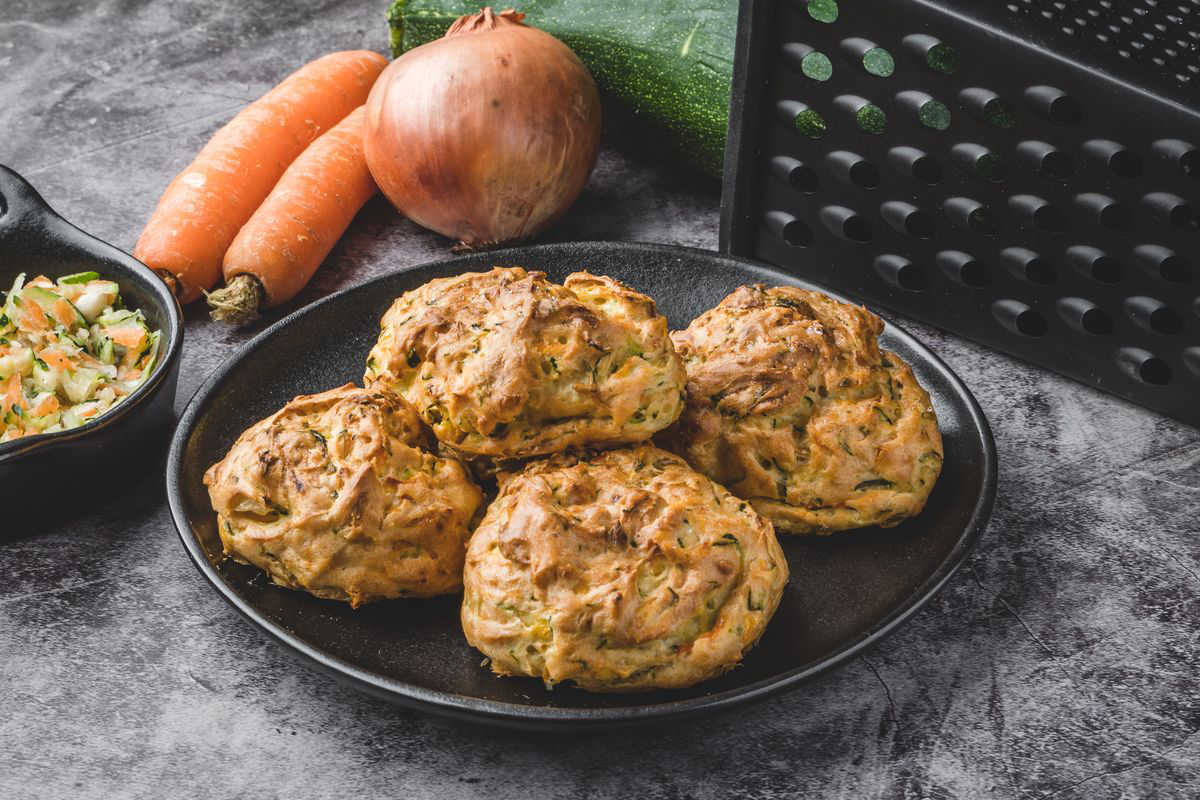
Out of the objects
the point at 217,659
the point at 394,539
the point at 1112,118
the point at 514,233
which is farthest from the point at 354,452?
the point at 1112,118

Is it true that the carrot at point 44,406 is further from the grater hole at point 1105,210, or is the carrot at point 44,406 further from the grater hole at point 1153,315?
the grater hole at point 1153,315

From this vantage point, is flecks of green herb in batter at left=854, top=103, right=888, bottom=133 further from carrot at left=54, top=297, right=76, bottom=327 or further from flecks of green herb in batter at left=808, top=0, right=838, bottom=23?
carrot at left=54, top=297, right=76, bottom=327

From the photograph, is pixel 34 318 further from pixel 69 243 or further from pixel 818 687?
pixel 818 687

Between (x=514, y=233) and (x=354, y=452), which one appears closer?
(x=354, y=452)

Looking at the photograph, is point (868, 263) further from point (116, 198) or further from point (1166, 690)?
point (116, 198)

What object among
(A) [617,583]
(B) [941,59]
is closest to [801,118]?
(B) [941,59]

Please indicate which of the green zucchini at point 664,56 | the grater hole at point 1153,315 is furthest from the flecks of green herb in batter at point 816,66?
the grater hole at point 1153,315
